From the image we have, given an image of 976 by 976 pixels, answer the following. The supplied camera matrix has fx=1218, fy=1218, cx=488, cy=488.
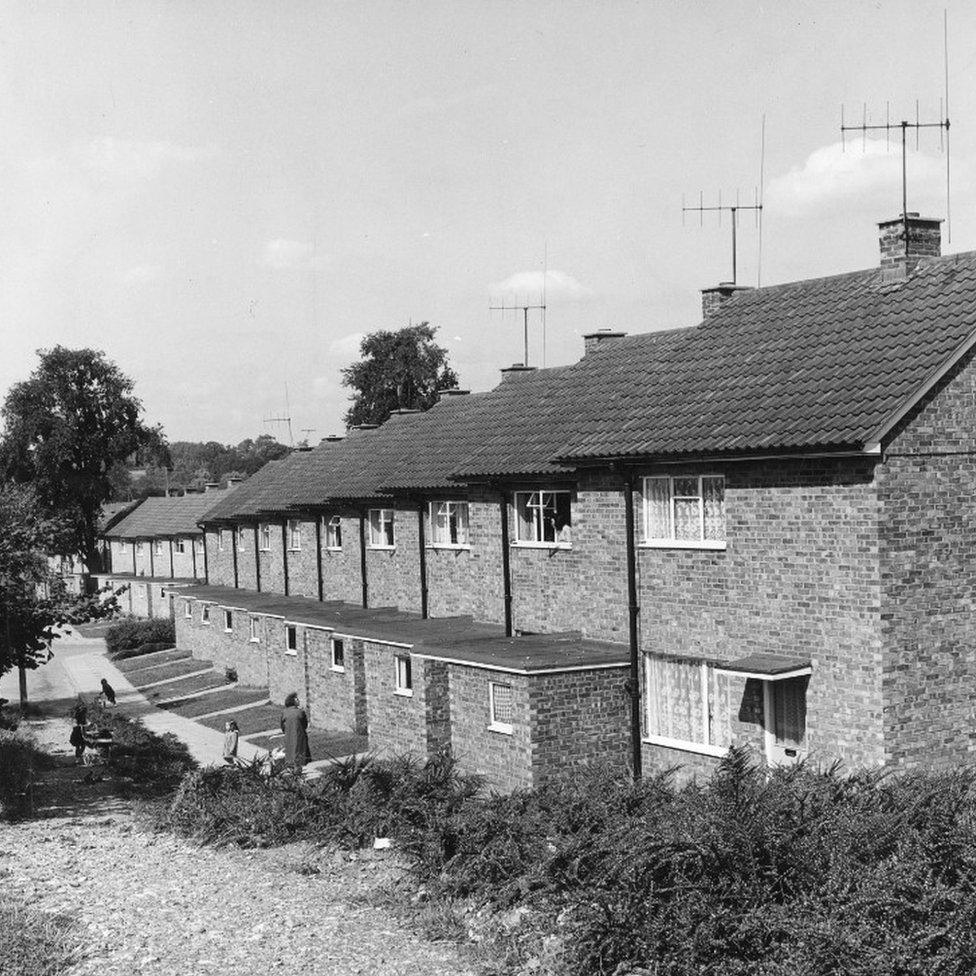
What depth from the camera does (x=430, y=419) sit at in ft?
120

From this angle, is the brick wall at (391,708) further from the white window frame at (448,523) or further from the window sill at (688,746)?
the window sill at (688,746)

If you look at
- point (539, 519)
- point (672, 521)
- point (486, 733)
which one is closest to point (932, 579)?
point (672, 521)

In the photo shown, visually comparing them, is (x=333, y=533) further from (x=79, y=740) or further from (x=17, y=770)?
(x=17, y=770)

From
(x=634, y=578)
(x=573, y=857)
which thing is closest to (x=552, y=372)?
(x=634, y=578)

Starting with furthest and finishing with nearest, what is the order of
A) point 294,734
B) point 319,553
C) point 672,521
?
point 319,553 < point 294,734 < point 672,521

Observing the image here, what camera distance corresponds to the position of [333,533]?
37.4 m

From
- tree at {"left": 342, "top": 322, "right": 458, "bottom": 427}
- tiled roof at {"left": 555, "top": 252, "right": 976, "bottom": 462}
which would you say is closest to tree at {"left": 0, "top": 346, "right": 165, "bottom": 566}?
tree at {"left": 342, "top": 322, "right": 458, "bottom": 427}

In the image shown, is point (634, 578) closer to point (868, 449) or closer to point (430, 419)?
point (868, 449)

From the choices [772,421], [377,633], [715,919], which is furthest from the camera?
[377,633]

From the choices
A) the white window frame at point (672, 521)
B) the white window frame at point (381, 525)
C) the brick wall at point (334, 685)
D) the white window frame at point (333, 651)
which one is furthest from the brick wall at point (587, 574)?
the white window frame at point (381, 525)

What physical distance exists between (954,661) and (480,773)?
8.17m

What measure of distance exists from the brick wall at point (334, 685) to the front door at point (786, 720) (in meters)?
12.3

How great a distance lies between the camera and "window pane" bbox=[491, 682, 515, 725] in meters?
20.2

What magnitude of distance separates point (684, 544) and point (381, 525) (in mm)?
15942
